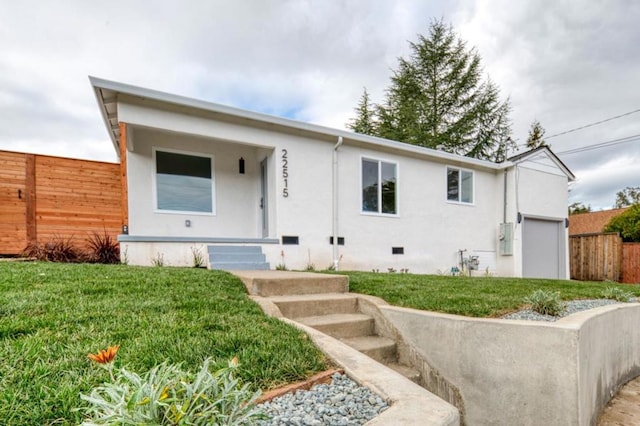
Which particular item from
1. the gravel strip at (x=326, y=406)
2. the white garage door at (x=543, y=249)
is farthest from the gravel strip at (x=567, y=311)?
the white garage door at (x=543, y=249)

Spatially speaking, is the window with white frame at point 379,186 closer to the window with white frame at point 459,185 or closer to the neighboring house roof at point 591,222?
the window with white frame at point 459,185

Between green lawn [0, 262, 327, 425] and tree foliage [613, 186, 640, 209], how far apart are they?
130ft

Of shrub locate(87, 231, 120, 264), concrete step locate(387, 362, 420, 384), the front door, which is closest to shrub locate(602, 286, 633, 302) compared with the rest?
concrete step locate(387, 362, 420, 384)

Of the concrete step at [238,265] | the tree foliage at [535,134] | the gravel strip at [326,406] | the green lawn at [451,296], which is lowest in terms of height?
the green lawn at [451,296]

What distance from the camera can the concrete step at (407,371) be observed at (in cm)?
278

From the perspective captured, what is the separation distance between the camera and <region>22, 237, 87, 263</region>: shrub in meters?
6.07

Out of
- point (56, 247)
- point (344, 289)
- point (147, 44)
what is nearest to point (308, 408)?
point (344, 289)

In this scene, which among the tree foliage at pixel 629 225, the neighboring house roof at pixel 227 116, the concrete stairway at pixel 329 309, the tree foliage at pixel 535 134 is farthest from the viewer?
the tree foliage at pixel 535 134

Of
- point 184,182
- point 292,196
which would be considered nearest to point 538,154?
point 292,196

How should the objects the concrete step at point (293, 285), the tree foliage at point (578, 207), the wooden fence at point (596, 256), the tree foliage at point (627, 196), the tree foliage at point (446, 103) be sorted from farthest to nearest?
the tree foliage at point (578, 207) → the tree foliage at point (627, 196) → the tree foliage at point (446, 103) → the wooden fence at point (596, 256) → the concrete step at point (293, 285)

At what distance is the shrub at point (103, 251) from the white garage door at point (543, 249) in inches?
454

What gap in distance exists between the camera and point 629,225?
11.2m

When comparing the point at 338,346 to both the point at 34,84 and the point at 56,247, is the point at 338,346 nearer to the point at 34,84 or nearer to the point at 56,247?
the point at 56,247

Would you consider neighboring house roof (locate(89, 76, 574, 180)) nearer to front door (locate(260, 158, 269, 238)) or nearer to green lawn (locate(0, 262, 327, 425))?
front door (locate(260, 158, 269, 238))
